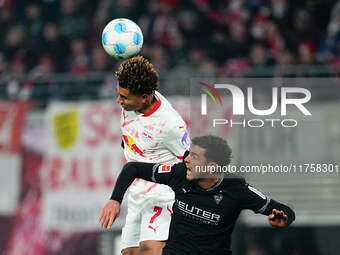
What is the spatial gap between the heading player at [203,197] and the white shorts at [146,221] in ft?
2.17

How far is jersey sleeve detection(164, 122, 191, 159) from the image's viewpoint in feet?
24.6

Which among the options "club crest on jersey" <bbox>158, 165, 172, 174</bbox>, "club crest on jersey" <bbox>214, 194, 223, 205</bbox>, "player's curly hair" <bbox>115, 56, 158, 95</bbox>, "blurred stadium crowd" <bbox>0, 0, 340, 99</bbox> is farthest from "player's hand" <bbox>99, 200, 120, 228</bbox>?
"blurred stadium crowd" <bbox>0, 0, 340, 99</bbox>

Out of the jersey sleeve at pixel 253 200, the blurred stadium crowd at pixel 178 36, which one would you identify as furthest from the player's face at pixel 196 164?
the blurred stadium crowd at pixel 178 36

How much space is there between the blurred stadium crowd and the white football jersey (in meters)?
3.71

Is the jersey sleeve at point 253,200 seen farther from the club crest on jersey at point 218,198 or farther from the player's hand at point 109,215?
the player's hand at point 109,215

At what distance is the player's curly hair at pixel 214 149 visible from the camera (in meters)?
6.84

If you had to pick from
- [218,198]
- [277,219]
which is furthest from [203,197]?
[277,219]

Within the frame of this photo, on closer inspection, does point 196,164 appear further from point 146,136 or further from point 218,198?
point 146,136

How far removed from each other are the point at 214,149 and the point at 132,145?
1082mm

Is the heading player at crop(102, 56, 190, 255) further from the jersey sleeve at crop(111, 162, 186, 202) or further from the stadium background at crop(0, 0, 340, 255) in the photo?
the stadium background at crop(0, 0, 340, 255)

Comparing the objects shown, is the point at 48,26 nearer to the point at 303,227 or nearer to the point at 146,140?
the point at 303,227

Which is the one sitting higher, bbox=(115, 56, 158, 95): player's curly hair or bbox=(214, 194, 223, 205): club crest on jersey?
bbox=(115, 56, 158, 95): player's curly hair

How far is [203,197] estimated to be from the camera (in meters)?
6.94

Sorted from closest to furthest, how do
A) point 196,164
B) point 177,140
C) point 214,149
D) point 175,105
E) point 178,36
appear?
point 196,164 → point 214,149 → point 177,140 → point 175,105 → point 178,36
